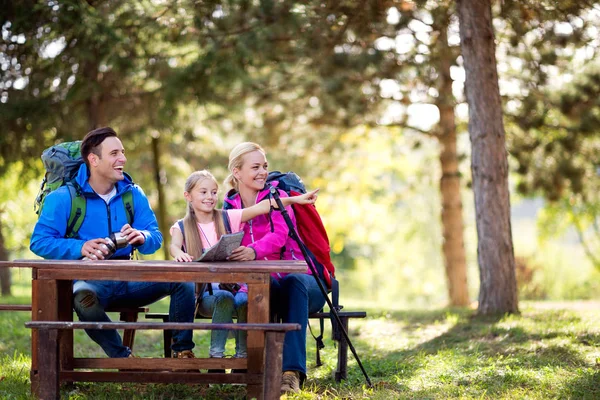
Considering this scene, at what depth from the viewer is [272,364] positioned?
12.5ft

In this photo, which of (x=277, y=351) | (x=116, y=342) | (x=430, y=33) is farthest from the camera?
(x=430, y=33)

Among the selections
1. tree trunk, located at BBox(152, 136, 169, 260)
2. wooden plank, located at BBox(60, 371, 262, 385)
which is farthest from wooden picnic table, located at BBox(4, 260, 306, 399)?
tree trunk, located at BBox(152, 136, 169, 260)

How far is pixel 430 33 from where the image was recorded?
10.8 m

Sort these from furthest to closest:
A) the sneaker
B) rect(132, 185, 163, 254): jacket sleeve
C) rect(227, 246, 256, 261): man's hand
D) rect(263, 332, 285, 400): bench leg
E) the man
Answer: rect(132, 185, 163, 254): jacket sleeve, the man, rect(227, 246, 256, 261): man's hand, the sneaker, rect(263, 332, 285, 400): bench leg

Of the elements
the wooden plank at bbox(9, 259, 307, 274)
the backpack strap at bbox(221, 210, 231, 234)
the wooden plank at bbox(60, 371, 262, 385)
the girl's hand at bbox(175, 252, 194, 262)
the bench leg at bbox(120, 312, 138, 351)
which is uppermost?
the backpack strap at bbox(221, 210, 231, 234)

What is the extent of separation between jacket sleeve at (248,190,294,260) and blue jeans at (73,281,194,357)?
18.9 inches

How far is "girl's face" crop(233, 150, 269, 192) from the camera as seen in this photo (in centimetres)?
488

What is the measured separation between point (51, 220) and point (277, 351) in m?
1.69

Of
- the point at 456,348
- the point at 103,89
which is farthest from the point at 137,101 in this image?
the point at 456,348

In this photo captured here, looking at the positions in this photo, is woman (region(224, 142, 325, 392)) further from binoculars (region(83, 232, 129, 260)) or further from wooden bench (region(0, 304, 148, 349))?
wooden bench (region(0, 304, 148, 349))

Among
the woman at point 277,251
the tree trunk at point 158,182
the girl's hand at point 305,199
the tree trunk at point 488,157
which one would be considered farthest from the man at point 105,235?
the tree trunk at point 158,182

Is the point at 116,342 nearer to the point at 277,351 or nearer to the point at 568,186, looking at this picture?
the point at 277,351

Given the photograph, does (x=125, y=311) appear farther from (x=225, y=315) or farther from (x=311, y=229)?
(x=311, y=229)

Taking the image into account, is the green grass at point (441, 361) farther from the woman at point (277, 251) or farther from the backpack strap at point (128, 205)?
the backpack strap at point (128, 205)
